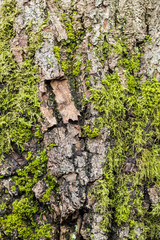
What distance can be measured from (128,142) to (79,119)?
2.12 ft

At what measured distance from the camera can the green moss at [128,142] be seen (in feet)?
6.79

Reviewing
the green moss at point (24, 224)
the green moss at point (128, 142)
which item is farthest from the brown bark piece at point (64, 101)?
the green moss at point (24, 224)

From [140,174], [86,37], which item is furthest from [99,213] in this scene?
[86,37]

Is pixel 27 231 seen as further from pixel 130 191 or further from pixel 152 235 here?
pixel 152 235

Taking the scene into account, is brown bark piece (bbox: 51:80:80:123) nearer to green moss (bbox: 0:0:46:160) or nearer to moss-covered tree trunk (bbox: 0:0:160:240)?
moss-covered tree trunk (bbox: 0:0:160:240)

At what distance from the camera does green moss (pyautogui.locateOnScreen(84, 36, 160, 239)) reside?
81.4 inches

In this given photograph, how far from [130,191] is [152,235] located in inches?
20.6

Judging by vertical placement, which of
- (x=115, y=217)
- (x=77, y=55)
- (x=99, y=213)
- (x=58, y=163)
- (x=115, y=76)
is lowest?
(x=115, y=217)

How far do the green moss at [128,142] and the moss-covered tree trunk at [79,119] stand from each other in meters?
0.01

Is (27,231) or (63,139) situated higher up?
(63,139)

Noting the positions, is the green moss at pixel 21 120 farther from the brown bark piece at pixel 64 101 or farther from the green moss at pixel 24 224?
the brown bark piece at pixel 64 101

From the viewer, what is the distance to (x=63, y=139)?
213 centimetres

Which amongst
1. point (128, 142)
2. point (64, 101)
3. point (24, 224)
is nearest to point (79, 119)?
point (64, 101)

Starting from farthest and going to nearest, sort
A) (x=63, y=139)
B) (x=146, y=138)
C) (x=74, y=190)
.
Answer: (x=146, y=138), (x=63, y=139), (x=74, y=190)
